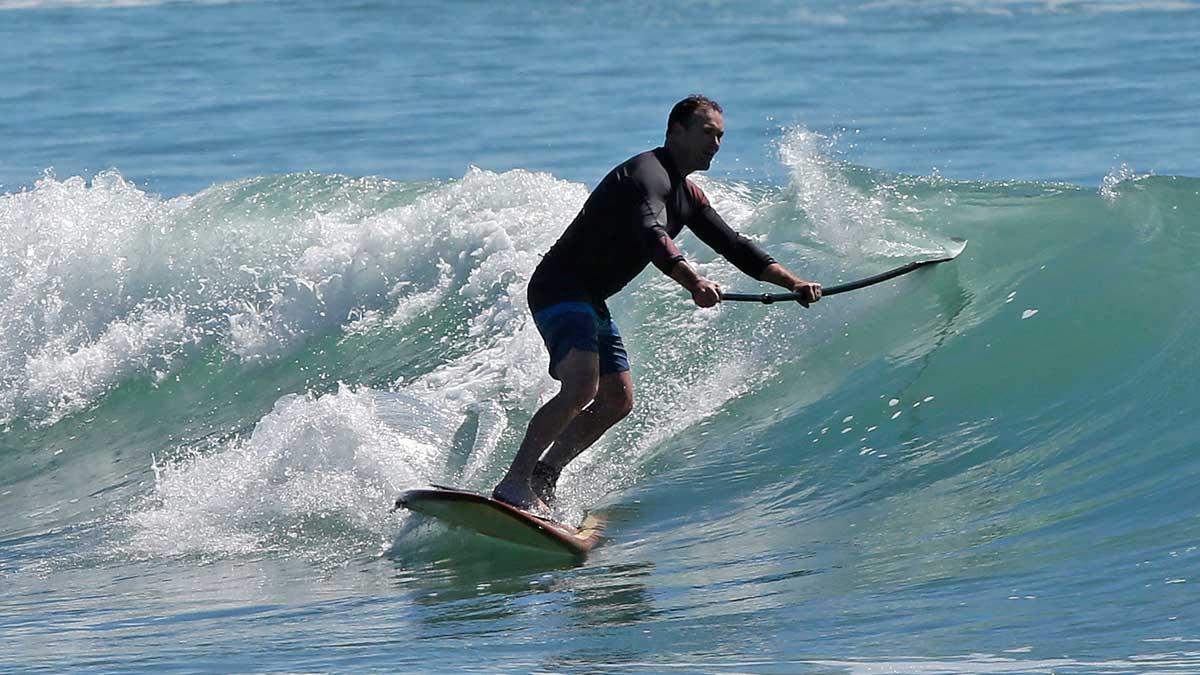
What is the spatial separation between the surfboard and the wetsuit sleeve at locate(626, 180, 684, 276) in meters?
1.08

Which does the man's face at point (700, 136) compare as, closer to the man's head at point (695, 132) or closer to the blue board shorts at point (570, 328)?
the man's head at point (695, 132)

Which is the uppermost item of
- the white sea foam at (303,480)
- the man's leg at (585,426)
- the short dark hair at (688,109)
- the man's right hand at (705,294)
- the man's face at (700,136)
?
the short dark hair at (688,109)

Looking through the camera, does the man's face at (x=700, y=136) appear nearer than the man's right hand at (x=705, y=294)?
No

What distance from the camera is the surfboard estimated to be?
663 cm

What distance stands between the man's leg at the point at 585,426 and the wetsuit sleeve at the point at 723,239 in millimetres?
616

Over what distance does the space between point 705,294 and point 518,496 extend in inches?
43.9

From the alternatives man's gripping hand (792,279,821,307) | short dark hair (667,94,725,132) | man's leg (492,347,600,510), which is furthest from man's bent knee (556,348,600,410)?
short dark hair (667,94,725,132)

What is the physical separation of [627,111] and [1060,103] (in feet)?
15.7

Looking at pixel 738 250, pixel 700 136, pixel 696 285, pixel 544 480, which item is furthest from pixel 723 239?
pixel 544 480

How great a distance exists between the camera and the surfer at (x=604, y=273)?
21.6ft

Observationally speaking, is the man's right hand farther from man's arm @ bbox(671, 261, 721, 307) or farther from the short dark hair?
the short dark hair

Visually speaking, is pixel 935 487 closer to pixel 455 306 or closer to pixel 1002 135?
pixel 455 306

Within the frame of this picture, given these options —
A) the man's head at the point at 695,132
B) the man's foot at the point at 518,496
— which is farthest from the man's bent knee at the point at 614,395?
the man's head at the point at 695,132

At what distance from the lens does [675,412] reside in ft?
28.6
